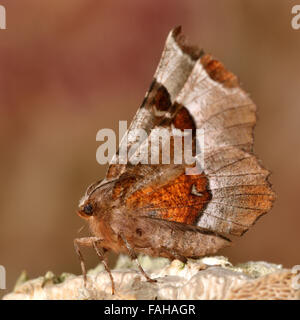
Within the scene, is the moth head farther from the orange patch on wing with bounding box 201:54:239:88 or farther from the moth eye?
the orange patch on wing with bounding box 201:54:239:88

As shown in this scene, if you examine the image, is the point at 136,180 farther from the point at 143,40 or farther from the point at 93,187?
the point at 143,40

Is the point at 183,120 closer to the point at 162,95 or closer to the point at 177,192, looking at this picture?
the point at 162,95

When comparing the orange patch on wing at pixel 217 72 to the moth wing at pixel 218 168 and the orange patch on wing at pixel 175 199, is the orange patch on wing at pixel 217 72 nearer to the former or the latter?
the moth wing at pixel 218 168

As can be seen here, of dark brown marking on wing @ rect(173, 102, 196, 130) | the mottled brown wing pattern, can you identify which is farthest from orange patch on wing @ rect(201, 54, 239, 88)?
dark brown marking on wing @ rect(173, 102, 196, 130)

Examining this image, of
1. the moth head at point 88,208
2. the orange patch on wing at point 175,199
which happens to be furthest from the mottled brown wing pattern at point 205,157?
the moth head at point 88,208
